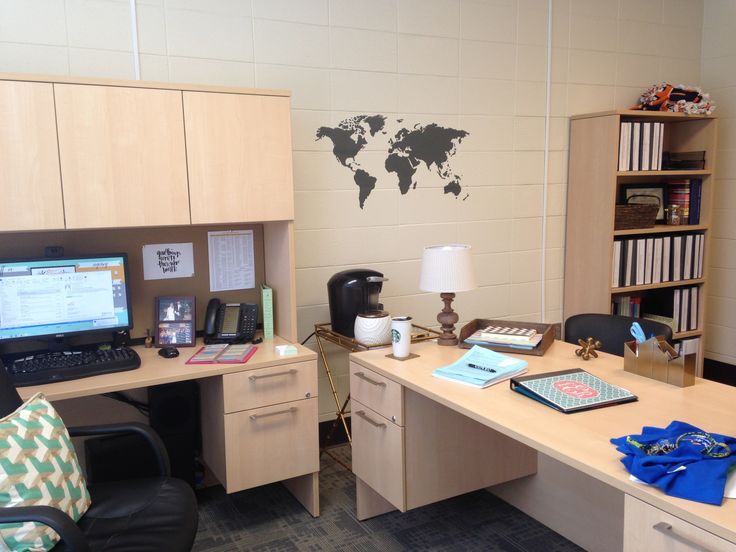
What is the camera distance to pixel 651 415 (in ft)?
5.74

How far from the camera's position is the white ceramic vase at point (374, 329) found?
2.75 m

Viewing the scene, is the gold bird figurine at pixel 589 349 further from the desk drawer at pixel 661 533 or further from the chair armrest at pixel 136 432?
the chair armrest at pixel 136 432

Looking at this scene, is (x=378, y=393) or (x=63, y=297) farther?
(x=63, y=297)

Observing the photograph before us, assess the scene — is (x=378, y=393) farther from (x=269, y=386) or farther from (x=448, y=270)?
(x=448, y=270)

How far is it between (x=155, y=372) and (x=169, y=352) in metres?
0.22

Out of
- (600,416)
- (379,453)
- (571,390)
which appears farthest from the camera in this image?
(379,453)

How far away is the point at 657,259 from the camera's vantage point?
3914 mm

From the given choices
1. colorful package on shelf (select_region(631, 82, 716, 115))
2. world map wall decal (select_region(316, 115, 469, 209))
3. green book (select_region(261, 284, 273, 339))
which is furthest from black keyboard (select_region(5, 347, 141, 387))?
colorful package on shelf (select_region(631, 82, 716, 115))

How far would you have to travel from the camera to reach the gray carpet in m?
2.48

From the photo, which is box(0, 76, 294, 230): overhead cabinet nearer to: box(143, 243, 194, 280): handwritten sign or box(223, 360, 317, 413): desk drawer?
box(143, 243, 194, 280): handwritten sign

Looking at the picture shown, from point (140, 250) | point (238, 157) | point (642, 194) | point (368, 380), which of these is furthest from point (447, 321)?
point (642, 194)

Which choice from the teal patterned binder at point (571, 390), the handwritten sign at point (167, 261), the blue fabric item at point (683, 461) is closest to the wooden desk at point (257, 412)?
the handwritten sign at point (167, 261)

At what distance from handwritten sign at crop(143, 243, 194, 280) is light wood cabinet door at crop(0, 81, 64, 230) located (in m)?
0.56

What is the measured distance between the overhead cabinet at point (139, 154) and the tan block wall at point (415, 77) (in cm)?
46
